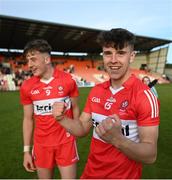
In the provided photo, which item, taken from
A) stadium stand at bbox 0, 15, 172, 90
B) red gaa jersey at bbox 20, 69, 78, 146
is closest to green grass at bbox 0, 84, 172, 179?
red gaa jersey at bbox 20, 69, 78, 146

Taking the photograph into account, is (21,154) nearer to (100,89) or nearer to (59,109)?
(100,89)

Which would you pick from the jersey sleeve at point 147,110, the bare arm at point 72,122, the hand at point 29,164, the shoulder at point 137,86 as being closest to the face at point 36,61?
the hand at point 29,164

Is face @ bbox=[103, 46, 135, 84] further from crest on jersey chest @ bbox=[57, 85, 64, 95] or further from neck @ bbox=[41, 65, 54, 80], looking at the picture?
neck @ bbox=[41, 65, 54, 80]

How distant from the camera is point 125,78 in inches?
99.3

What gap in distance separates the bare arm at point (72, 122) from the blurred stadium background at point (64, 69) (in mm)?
3117

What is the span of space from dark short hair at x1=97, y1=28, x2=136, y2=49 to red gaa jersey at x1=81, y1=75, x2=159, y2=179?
0.31m

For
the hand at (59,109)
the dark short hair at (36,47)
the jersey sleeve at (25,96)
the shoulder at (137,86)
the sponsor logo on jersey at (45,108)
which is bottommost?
the sponsor logo on jersey at (45,108)

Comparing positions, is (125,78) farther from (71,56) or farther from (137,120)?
(71,56)

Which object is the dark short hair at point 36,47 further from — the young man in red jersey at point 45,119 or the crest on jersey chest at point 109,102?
the crest on jersey chest at point 109,102

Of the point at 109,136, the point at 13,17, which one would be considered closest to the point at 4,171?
the point at 109,136

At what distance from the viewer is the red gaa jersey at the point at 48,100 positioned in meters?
3.71

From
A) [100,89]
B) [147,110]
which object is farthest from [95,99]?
[147,110]

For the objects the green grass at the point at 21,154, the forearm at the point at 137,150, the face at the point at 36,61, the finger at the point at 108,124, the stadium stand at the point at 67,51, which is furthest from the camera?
the stadium stand at the point at 67,51

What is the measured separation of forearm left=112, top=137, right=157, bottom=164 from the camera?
1.89m
